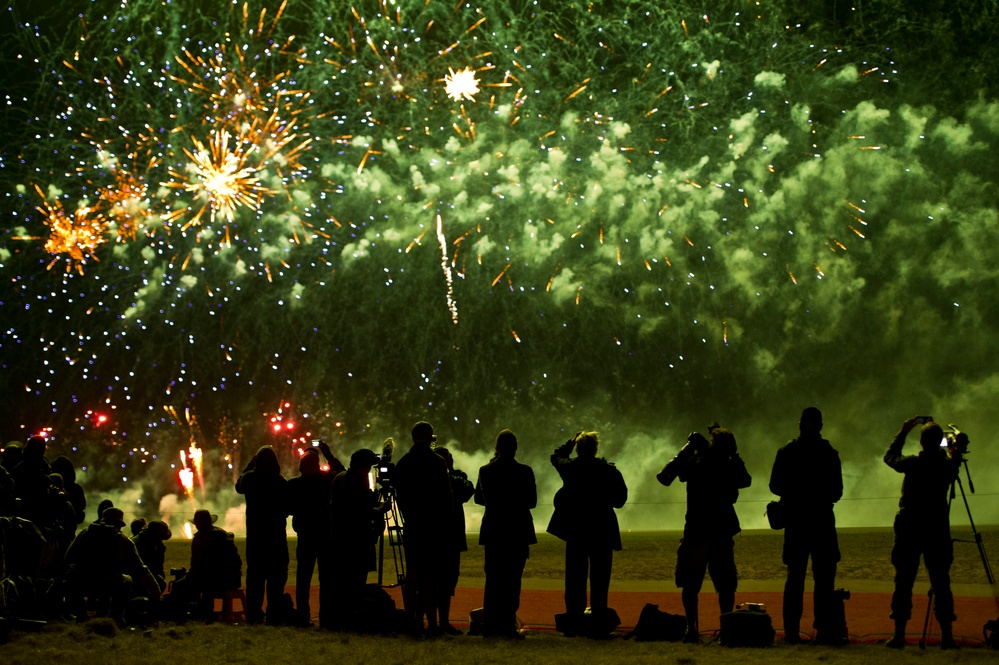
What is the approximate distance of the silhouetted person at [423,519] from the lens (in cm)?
932

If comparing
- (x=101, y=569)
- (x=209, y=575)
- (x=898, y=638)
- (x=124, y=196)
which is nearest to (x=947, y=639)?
(x=898, y=638)

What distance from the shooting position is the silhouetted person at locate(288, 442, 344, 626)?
10055mm

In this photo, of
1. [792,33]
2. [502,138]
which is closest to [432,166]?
[502,138]

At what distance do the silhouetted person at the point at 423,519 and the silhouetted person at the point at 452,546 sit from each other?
5.4 inches

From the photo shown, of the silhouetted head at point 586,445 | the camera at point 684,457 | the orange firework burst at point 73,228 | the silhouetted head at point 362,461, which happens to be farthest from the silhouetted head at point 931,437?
the orange firework burst at point 73,228

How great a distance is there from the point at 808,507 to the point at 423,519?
125 inches

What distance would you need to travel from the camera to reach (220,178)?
83.1 feet

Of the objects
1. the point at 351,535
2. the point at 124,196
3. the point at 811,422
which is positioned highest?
the point at 124,196

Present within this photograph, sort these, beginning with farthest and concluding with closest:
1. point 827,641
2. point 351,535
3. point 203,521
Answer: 1. point 203,521
2. point 351,535
3. point 827,641

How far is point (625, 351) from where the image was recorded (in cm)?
3209

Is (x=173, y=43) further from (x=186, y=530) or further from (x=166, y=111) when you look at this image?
(x=186, y=530)

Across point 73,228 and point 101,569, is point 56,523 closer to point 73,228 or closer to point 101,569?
point 101,569

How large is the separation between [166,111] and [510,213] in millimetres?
9408

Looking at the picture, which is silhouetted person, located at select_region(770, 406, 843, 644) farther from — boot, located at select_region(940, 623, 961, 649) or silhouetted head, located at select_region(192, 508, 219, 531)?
silhouetted head, located at select_region(192, 508, 219, 531)
